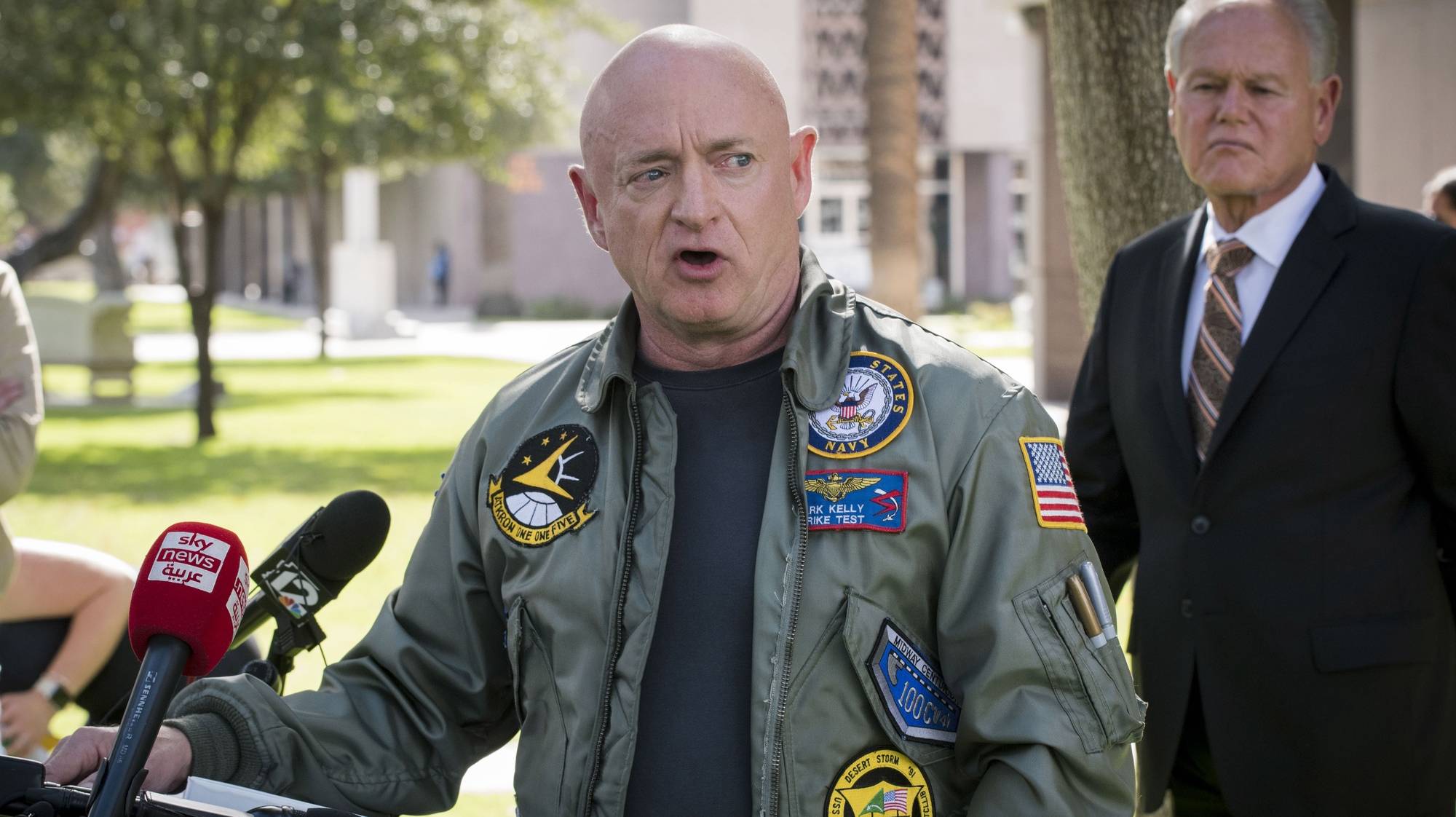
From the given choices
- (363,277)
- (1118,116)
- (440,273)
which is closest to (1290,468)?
(1118,116)

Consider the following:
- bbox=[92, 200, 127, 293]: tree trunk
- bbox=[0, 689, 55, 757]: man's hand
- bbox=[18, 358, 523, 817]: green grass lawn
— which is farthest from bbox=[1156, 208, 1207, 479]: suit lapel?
bbox=[92, 200, 127, 293]: tree trunk

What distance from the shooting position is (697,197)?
2523mm

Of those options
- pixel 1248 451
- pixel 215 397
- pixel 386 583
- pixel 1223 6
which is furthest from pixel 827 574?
pixel 215 397

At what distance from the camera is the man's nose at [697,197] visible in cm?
252

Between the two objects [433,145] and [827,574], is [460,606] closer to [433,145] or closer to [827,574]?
[827,574]

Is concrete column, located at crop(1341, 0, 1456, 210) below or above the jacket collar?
above

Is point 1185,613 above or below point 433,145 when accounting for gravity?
below

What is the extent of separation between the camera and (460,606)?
9.06 feet

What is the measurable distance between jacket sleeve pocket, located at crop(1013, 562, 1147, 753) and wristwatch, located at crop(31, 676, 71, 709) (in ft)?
11.6

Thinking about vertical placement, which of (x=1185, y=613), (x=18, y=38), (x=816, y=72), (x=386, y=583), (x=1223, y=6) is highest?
(x=816, y=72)

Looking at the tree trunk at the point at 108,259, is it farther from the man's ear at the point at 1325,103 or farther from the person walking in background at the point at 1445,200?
the man's ear at the point at 1325,103

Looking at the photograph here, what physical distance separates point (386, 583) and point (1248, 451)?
716cm

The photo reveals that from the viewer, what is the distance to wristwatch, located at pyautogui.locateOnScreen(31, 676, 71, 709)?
15.9ft

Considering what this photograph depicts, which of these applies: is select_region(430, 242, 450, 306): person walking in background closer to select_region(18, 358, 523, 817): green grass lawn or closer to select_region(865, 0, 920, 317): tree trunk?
select_region(18, 358, 523, 817): green grass lawn
